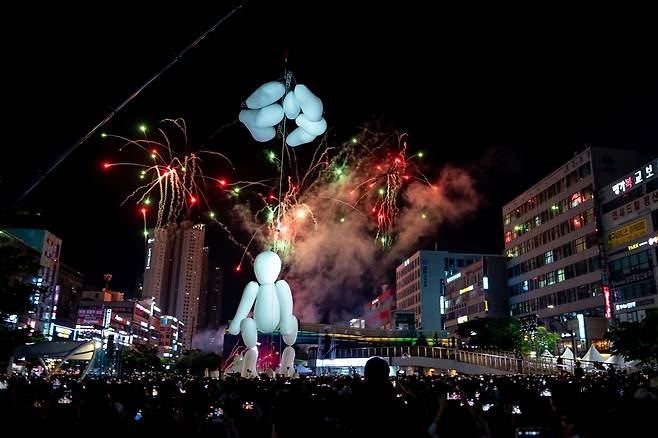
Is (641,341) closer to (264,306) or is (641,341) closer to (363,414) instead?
(264,306)

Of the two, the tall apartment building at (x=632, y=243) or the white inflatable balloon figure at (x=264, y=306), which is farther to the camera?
the tall apartment building at (x=632, y=243)

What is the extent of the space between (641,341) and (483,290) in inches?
1887

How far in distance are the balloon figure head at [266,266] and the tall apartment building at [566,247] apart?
39044 mm

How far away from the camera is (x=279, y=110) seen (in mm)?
19734

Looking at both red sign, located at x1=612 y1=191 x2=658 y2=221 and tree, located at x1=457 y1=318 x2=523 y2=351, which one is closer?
red sign, located at x1=612 y1=191 x2=658 y2=221

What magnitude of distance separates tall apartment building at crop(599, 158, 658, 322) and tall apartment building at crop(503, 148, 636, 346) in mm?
1825

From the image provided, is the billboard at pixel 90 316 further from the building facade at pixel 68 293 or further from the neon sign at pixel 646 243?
the neon sign at pixel 646 243

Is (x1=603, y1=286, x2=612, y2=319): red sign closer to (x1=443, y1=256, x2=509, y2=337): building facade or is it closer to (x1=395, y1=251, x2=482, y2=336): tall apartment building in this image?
(x1=443, y1=256, x2=509, y2=337): building facade

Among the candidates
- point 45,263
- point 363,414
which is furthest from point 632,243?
point 45,263

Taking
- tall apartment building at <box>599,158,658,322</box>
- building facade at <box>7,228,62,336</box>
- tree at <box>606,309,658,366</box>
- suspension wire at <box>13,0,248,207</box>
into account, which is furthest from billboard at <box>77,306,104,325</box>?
suspension wire at <box>13,0,248,207</box>

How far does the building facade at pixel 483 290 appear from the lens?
270 ft

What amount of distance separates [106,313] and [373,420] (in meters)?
123

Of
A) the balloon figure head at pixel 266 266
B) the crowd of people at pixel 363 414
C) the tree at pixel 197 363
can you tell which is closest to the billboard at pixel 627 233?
the balloon figure head at pixel 266 266

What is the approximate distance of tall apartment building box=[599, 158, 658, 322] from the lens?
52.0 metres
